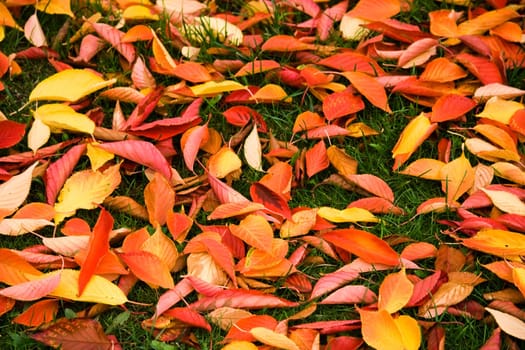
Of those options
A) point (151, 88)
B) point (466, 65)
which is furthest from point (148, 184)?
point (466, 65)

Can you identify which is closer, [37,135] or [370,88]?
[37,135]

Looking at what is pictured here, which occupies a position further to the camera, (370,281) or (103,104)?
(103,104)

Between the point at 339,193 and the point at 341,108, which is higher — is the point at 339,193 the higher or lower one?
the lower one

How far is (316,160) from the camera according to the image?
7.20 feet

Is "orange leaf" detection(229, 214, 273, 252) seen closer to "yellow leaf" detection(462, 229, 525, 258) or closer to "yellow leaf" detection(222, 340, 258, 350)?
"yellow leaf" detection(222, 340, 258, 350)

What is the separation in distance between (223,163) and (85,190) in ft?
1.28

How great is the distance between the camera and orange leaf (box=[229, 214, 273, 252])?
6.44 feet

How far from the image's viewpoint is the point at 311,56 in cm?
249

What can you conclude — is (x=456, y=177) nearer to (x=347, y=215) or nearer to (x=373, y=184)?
(x=373, y=184)

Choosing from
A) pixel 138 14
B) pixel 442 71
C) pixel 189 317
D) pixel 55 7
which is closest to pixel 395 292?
pixel 189 317

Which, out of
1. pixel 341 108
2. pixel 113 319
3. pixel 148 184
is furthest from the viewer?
pixel 341 108

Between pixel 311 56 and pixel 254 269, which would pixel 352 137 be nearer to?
pixel 311 56

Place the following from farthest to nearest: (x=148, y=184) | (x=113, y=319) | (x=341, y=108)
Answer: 1. (x=341, y=108)
2. (x=148, y=184)
3. (x=113, y=319)

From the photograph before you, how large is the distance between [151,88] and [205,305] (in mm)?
831
